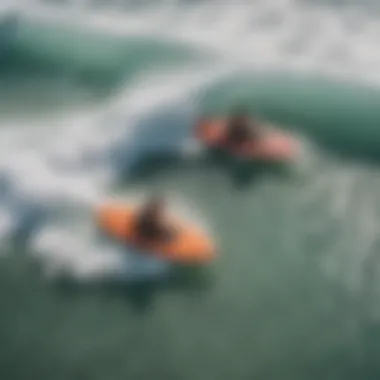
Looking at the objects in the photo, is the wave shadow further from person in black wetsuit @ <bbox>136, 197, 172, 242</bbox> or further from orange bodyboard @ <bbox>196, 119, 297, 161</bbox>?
orange bodyboard @ <bbox>196, 119, 297, 161</bbox>

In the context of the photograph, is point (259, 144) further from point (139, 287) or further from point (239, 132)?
point (139, 287)

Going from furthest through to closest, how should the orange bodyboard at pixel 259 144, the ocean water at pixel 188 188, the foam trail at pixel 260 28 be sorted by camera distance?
the foam trail at pixel 260 28
the orange bodyboard at pixel 259 144
the ocean water at pixel 188 188

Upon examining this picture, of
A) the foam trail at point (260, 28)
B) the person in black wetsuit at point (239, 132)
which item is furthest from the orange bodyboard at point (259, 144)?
the foam trail at point (260, 28)

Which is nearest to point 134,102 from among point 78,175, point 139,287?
point 78,175

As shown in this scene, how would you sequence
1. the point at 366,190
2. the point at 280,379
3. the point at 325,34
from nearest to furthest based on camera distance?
1. the point at 280,379
2. the point at 366,190
3. the point at 325,34

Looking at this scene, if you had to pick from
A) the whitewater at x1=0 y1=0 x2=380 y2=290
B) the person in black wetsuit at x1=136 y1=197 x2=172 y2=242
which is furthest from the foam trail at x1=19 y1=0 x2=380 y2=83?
the person in black wetsuit at x1=136 y1=197 x2=172 y2=242

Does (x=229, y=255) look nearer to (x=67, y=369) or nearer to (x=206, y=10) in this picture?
(x=67, y=369)

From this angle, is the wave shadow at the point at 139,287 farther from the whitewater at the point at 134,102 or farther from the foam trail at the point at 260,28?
the foam trail at the point at 260,28

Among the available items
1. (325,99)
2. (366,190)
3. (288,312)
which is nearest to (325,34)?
(325,99)
